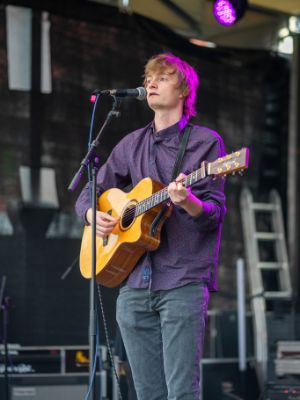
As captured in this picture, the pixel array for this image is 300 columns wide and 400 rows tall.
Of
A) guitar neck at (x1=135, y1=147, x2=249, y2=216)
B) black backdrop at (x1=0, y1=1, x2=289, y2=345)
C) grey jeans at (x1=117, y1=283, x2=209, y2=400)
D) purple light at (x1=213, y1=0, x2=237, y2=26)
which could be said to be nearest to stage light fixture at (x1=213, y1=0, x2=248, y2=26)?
purple light at (x1=213, y1=0, x2=237, y2=26)

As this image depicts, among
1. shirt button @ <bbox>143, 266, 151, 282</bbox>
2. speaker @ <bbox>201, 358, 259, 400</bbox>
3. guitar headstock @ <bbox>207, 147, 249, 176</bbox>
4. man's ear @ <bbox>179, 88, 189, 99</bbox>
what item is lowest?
speaker @ <bbox>201, 358, 259, 400</bbox>

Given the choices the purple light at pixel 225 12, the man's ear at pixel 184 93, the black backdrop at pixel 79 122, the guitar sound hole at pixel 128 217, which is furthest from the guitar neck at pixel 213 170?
the black backdrop at pixel 79 122

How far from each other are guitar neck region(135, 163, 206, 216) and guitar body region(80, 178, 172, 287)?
3 centimetres

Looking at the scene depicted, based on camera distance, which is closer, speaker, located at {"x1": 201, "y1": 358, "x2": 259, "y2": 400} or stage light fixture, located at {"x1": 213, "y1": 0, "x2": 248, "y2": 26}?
stage light fixture, located at {"x1": 213, "y1": 0, "x2": 248, "y2": 26}

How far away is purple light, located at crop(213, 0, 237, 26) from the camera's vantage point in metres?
5.04

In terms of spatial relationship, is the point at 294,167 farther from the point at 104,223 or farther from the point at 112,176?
the point at 104,223

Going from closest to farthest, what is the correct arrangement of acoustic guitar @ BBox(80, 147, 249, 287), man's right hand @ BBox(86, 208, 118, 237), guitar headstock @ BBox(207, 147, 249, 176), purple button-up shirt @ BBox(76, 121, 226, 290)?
guitar headstock @ BBox(207, 147, 249, 176) → acoustic guitar @ BBox(80, 147, 249, 287) → purple button-up shirt @ BBox(76, 121, 226, 290) → man's right hand @ BBox(86, 208, 118, 237)

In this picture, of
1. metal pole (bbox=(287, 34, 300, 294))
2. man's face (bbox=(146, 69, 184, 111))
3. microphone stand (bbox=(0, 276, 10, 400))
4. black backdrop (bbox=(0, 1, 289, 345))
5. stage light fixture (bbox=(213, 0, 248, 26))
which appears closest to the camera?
man's face (bbox=(146, 69, 184, 111))

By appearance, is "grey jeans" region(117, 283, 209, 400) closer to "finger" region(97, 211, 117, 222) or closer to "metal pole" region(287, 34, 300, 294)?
"finger" region(97, 211, 117, 222)

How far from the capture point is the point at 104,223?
346 cm

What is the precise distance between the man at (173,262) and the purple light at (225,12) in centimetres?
178

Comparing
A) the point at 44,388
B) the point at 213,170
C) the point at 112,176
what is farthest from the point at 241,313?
the point at 213,170

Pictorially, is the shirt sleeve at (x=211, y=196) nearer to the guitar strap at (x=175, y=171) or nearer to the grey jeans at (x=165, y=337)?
the guitar strap at (x=175, y=171)

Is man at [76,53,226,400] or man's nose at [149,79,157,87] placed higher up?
man's nose at [149,79,157,87]
